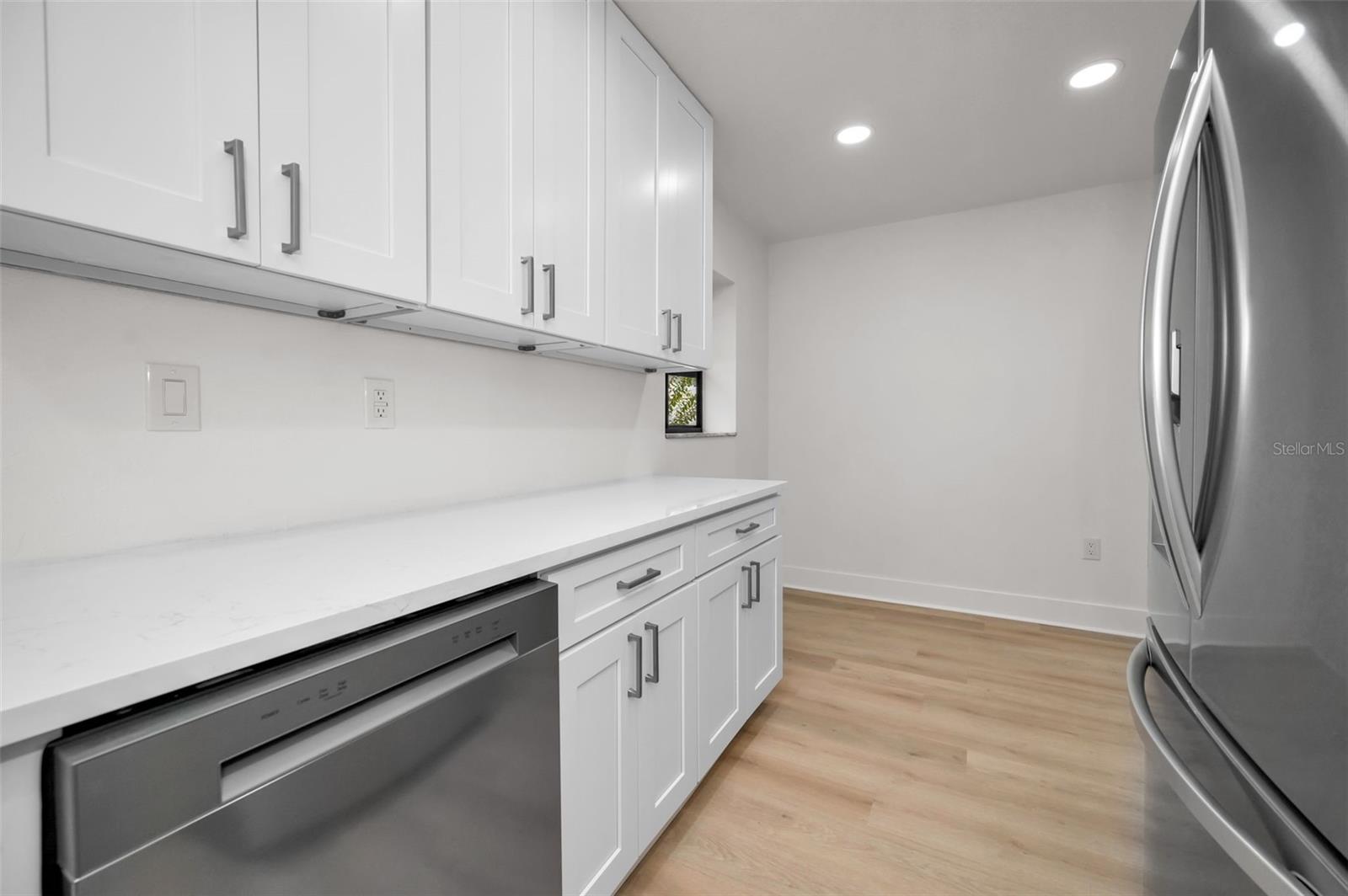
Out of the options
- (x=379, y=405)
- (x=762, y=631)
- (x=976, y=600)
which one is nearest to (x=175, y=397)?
(x=379, y=405)

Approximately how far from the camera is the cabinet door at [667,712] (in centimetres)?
135

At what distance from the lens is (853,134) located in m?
2.57

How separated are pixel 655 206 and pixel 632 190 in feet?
0.50

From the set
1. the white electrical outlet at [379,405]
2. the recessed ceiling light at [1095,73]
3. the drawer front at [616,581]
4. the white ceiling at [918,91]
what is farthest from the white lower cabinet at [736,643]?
the recessed ceiling light at [1095,73]

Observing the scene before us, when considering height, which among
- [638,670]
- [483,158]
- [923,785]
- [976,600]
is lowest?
[923,785]

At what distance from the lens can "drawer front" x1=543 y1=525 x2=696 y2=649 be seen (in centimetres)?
108

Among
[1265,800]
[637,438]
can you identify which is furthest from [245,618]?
[637,438]

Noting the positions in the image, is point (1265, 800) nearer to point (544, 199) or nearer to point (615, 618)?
point (615, 618)

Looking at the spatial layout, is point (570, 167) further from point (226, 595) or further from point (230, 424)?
point (226, 595)

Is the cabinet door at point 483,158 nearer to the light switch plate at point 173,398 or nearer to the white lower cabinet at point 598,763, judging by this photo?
the light switch plate at point 173,398

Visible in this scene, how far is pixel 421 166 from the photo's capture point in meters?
1.17

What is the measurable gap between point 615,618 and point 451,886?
1.72ft

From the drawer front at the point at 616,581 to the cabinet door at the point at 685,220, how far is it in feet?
2.91

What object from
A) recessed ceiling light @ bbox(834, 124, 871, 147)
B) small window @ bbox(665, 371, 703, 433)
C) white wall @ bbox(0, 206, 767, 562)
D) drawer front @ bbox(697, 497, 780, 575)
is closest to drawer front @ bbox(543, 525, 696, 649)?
drawer front @ bbox(697, 497, 780, 575)
